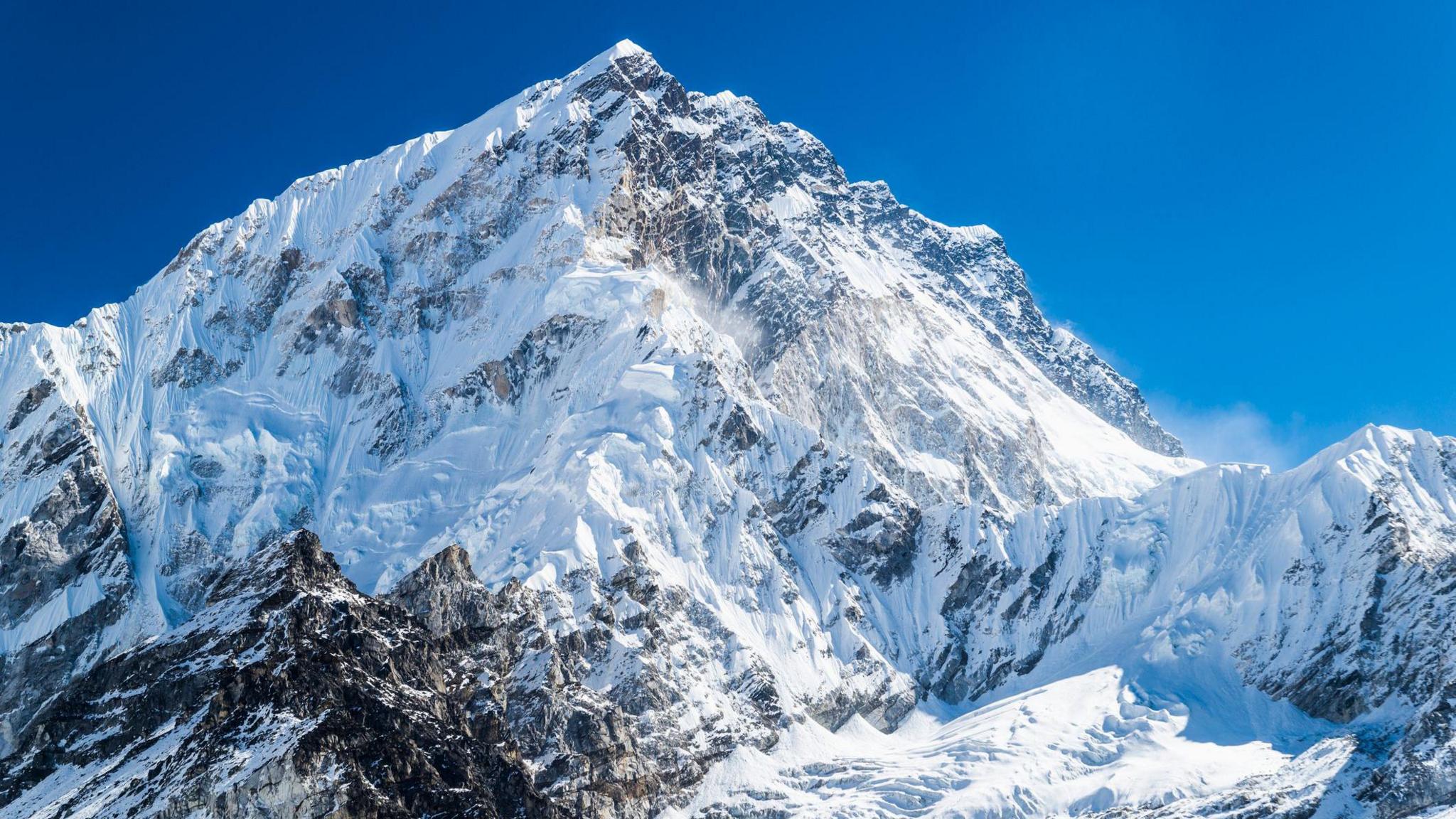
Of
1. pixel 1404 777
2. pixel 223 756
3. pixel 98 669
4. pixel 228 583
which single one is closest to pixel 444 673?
pixel 228 583

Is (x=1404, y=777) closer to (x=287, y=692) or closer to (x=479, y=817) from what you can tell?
(x=479, y=817)

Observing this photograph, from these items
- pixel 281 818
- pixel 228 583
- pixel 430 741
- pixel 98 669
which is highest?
pixel 228 583

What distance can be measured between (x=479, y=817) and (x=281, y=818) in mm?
19653

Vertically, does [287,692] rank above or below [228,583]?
below

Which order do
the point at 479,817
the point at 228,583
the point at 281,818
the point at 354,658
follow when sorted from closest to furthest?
1. the point at 281,818
2. the point at 479,817
3. the point at 354,658
4. the point at 228,583

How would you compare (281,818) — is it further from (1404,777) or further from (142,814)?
(1404,777)

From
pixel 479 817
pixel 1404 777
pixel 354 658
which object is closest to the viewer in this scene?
pixel 479 817

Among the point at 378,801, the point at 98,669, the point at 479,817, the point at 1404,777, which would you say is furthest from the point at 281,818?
the point at 1404,777

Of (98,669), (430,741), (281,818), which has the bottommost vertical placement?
(281,818)

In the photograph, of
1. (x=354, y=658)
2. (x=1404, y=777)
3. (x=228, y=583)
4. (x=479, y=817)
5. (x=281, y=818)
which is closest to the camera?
(x=281, y=818)

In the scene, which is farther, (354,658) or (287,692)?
(354,658)

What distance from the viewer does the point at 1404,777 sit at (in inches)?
7854

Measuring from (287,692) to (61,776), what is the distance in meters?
24.0

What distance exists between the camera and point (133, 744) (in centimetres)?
15362
